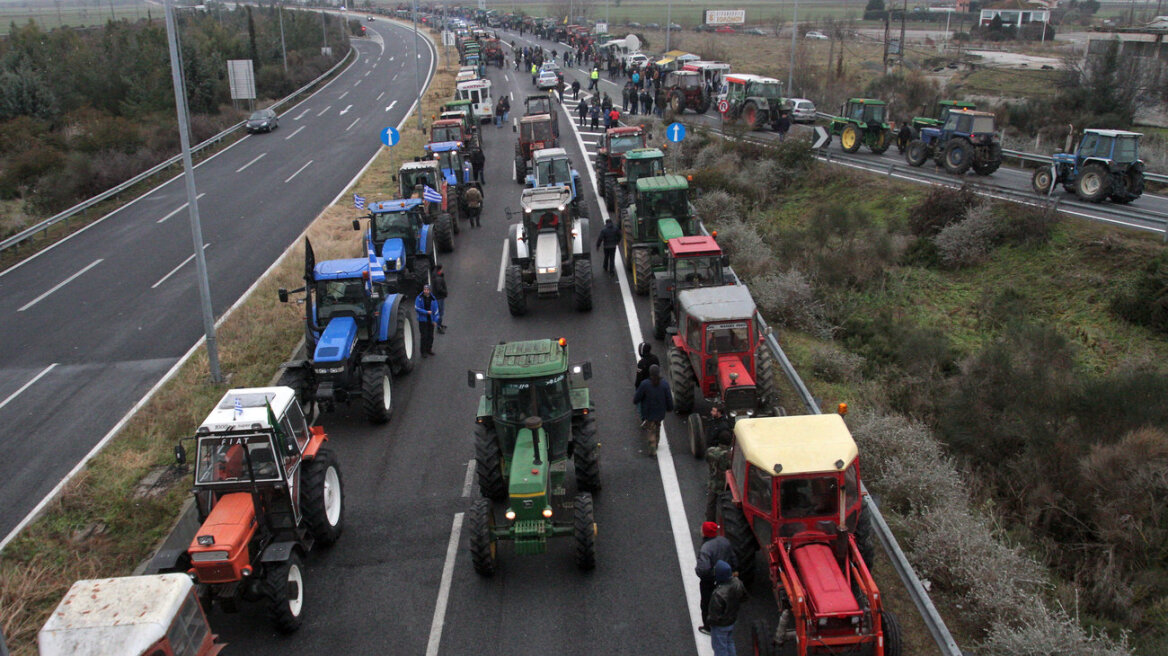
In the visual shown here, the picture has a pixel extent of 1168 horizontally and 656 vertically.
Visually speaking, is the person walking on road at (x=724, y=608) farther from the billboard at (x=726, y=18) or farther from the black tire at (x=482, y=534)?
the billboard at (x=726, y=18)

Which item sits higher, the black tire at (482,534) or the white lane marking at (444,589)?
the black tire at (482,534)

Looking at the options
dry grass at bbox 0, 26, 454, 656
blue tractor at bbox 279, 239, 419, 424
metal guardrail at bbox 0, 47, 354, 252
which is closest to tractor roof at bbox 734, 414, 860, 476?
blue tractor at bbox 279, 239, 419, 424

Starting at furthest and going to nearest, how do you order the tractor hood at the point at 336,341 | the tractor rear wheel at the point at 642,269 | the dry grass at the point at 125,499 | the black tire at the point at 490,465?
the tractor rear wheel at the point at 642,269, the tractor hood at the point at 336,341, the black tire at the point at 490,465, the dry grass at the point at 125,499

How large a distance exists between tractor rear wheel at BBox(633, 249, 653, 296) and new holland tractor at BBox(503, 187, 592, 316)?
1156 millimetres

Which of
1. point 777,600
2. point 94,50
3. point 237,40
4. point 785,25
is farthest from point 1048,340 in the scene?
point 785,25

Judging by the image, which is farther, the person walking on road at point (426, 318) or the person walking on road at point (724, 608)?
→ the person walking on road at point (426, 318)

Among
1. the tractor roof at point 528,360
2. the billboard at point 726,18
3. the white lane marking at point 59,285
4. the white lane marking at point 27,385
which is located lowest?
the white lane marking at point 27,385

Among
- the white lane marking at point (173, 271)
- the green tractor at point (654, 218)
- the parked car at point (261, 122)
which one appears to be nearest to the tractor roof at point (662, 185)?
the green tractor at point (654, 218)

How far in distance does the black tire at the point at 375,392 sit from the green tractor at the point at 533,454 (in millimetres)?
3056

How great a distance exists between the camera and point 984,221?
20.4 m

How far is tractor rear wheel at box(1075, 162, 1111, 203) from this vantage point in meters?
22.0

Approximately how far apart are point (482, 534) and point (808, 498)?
3867 mm

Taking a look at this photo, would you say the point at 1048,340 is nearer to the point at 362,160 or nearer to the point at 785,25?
the point at 362,160

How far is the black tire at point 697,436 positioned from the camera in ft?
40.9
